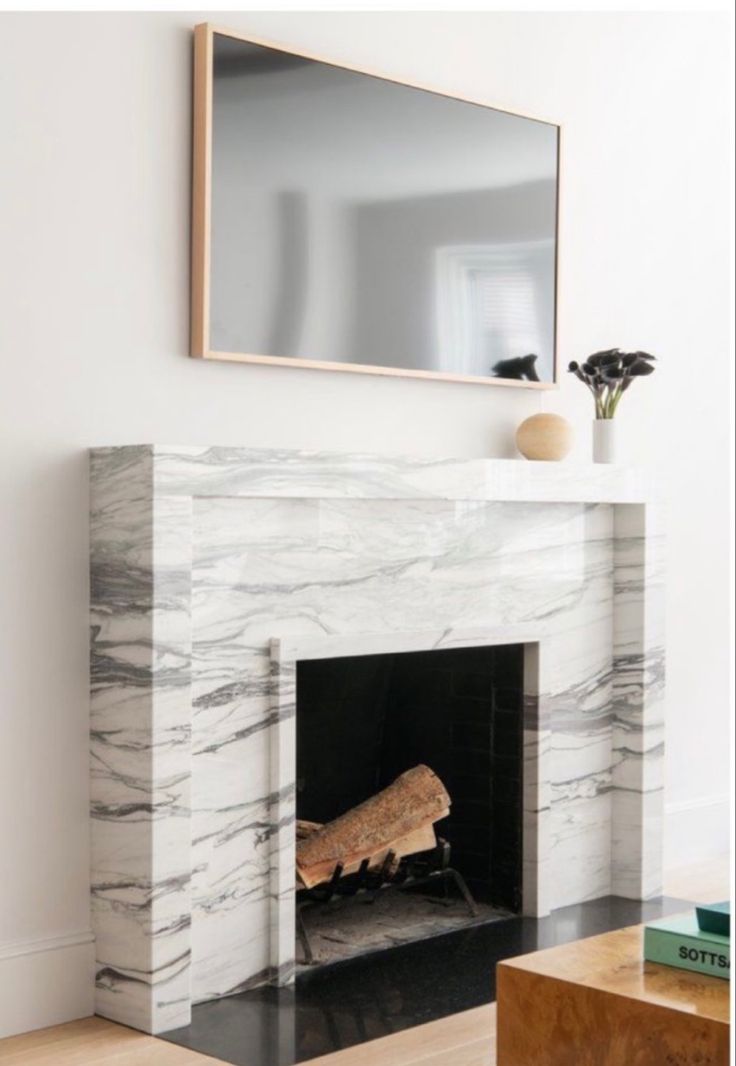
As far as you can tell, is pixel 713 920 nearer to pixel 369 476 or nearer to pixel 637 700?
pixel 369 476

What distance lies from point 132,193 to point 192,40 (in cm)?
40

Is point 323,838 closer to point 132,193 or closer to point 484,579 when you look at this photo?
point 484,579

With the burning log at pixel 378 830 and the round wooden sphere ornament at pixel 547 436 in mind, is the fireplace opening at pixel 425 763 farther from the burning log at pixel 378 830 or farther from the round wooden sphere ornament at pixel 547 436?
the round wooden sphere ornament at pixel 547 436

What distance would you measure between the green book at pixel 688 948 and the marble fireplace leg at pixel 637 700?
5.83 feet

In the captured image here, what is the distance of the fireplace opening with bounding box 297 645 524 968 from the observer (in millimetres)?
3473

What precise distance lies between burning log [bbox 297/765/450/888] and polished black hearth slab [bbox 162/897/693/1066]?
236 millimetres

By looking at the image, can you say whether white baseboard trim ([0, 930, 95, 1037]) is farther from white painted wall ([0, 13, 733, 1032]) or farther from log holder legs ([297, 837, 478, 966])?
log holder legs ([297, 837, 478, 966])

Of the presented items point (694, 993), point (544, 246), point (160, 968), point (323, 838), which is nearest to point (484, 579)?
point (323, 838)

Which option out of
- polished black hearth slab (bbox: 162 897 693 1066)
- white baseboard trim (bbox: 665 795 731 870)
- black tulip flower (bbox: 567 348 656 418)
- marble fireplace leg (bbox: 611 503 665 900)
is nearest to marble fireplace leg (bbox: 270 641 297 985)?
polished black hearth slab (bbox: 162 897 693 1066)

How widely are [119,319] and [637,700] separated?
1.86m

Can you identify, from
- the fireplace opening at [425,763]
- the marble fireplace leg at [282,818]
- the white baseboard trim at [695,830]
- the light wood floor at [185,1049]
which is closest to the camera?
the light wood floor at [185,1049]

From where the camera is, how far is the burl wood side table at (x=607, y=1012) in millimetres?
1819

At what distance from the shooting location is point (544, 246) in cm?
384

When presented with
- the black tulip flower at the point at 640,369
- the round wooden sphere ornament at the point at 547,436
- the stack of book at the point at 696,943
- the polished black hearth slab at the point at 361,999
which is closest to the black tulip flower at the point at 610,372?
the black tulip flower at the point at 640,369
